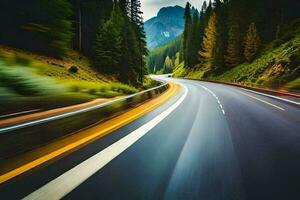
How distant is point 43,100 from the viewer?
975 cm

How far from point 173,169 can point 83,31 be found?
5369cm

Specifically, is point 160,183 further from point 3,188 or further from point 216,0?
point 216,0

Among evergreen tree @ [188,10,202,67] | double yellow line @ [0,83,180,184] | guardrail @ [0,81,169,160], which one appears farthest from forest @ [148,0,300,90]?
guardrail @ [0,81,169,160]

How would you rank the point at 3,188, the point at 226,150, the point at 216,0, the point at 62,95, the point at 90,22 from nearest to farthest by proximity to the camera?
the point at 3,188 < the point at 226,150 < the point at 62,95 < the point at 90,22 < the point at 216,0

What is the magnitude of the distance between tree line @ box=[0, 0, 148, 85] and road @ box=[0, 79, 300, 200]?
14.3ft

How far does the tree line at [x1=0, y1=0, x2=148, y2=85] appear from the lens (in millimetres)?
9750

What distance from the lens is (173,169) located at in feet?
15.6

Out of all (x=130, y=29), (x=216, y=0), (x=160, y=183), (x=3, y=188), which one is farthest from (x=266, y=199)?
(x=216, y=0)

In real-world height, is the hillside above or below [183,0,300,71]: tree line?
below

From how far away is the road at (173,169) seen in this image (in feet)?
12.3

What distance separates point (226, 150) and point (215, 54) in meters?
59.8

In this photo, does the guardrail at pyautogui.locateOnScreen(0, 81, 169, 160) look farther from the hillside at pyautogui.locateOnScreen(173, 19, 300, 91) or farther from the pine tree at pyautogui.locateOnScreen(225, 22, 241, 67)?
the pine tree at pyautogui.locateOnScreen(225, 22, 241, 67)

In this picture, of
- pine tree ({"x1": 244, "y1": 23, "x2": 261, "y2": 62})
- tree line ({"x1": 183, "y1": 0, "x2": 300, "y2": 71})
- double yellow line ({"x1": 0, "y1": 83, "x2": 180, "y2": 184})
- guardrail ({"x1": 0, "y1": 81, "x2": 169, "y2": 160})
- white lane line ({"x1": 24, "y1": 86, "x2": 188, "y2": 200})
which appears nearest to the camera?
white lane line ({"x1": 24, "y1": 86, "x2": 188, "y2": 200})

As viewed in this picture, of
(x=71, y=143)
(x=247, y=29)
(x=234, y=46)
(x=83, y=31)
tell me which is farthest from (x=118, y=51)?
(x=71, y=143)
